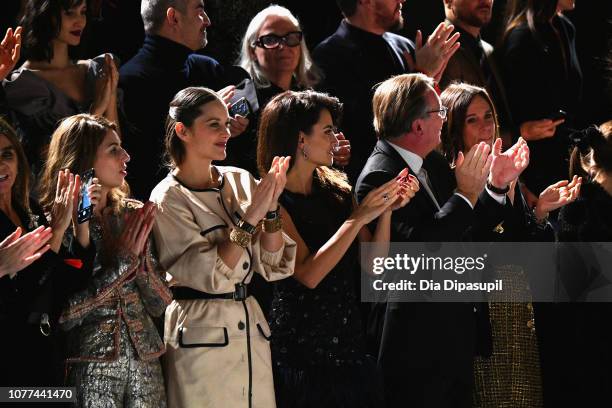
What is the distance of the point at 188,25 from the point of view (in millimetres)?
5496

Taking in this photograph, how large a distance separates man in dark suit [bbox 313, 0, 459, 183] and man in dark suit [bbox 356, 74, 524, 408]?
0.74 metres

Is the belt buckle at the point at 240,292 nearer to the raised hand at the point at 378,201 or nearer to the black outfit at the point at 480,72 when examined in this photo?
the raised hand at the point at 378,201

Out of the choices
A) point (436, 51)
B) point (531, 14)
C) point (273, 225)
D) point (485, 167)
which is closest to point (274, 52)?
point (436, 51)

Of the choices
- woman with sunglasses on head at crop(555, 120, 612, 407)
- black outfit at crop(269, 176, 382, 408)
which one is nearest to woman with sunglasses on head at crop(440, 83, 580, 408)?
woman with sunglasses on head at crop(555, 120, 612, 407)

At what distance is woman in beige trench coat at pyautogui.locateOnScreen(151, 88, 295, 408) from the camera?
4195 mm

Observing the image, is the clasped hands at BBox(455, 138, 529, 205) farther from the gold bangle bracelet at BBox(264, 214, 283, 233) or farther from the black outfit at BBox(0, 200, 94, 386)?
the black outfit at BBox(0, 200, 94, 386)

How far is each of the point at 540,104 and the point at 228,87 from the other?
1959 mm

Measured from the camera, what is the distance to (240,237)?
13.8 ft

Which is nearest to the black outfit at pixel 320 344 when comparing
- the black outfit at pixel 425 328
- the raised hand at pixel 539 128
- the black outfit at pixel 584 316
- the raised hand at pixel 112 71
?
the black outfit at pixel 425 328

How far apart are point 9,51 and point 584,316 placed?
109 inches

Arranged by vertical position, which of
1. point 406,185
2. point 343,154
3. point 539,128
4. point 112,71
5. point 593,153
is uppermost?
point 539,128

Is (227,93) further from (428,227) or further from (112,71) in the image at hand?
(428,227)

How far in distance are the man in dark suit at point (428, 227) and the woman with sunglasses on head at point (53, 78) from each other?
1.15m

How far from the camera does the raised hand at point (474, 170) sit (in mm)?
4676
